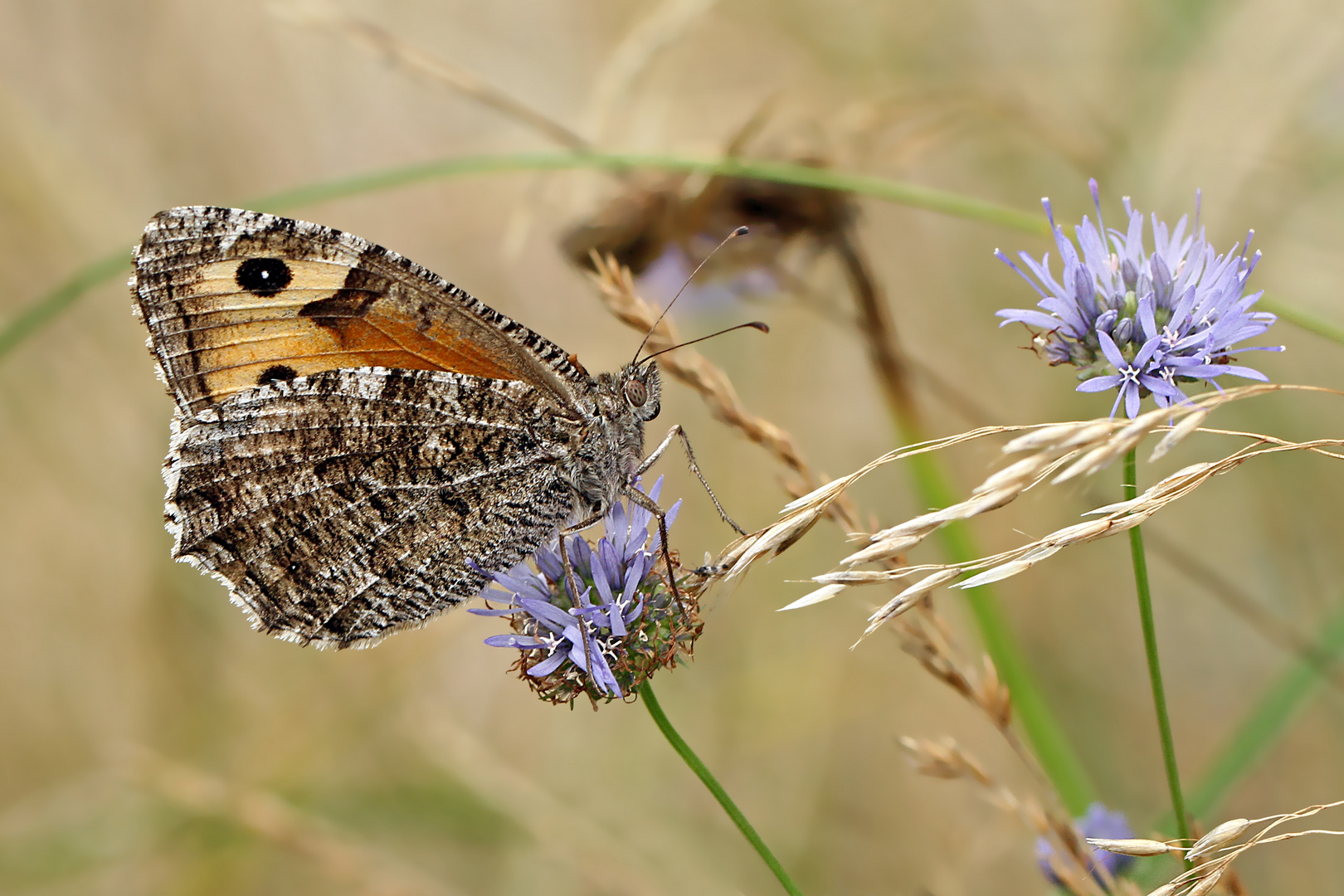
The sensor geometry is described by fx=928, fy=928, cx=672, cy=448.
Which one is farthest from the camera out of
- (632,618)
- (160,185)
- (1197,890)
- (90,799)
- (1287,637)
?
(160,185)

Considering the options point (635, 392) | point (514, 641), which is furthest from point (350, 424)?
point (514, 641)

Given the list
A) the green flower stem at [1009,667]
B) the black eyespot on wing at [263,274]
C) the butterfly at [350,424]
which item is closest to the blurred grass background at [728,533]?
the green flower stem at [1009,667]

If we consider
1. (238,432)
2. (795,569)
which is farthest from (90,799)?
(795,569)

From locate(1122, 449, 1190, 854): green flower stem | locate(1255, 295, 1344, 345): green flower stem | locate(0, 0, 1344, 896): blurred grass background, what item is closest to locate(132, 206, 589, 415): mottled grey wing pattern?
locate(0, 0, 1344, 896): blurred grass background

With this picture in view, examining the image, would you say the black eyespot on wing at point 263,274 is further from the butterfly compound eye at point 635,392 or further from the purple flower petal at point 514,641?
the purple flower petal at point 514,641

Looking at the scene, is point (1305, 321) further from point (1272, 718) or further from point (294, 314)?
point (294, 314)

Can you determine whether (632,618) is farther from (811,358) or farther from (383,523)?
(811,358)

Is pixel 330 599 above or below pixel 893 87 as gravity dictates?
below
